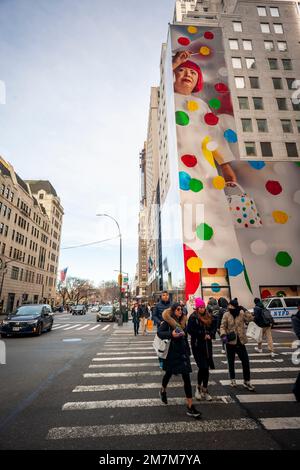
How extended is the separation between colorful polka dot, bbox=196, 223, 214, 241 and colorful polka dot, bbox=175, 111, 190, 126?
12755 millimetres

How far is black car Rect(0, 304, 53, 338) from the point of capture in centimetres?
1378

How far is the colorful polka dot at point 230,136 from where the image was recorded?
2864 centimetres

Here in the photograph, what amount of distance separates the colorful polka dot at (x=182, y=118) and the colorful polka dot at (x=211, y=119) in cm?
223

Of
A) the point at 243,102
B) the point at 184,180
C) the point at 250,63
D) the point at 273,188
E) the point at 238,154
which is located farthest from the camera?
the point at 250,63

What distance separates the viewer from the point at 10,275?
145 ft

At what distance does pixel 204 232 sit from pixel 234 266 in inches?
184

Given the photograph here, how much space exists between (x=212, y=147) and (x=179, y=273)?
49.6 feet

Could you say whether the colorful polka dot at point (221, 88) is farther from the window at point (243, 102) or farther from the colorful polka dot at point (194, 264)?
the colorful polka dot at point (194, 264)

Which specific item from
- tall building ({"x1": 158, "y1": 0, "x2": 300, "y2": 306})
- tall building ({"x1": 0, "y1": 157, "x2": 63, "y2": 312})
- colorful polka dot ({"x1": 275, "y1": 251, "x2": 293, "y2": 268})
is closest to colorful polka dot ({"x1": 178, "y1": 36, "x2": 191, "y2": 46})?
tall building ({"x1": 158, "y1": 0, "x2": 300, "y2": 306})

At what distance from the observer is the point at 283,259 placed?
→ 25.7 m

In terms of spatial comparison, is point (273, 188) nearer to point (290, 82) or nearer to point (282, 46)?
point (290, 82)

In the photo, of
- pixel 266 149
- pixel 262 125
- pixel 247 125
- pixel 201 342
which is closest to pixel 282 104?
pixel 262 125
